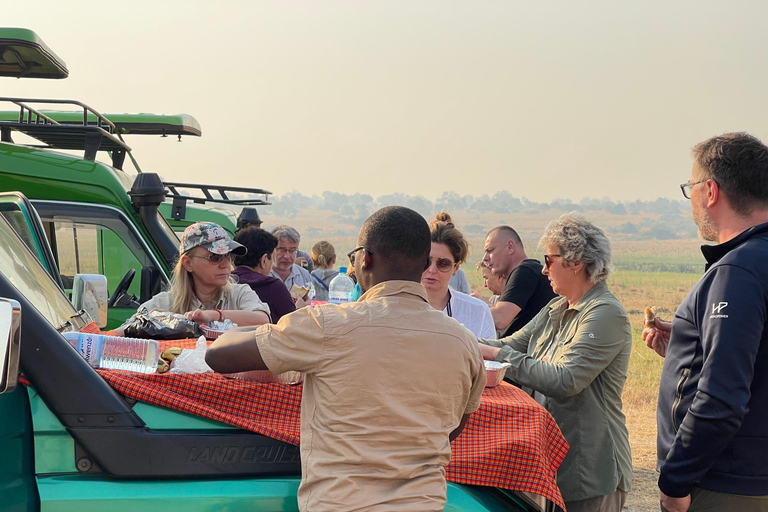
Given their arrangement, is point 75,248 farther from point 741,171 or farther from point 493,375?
point 741,171

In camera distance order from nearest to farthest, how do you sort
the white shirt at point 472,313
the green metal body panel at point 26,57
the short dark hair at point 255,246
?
the white shirt at point 472,313 < the short dark hair at point 255,246 < the green metal body panel at point 26,57

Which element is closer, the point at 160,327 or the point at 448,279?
Result: the point at 160,327

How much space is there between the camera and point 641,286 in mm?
37156

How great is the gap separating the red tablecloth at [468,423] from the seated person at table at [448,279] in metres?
1.57

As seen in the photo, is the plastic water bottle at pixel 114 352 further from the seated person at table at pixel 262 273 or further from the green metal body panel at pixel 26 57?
the green metal body panel at pixel 26 57

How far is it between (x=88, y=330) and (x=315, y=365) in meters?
1.15

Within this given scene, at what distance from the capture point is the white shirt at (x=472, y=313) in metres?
4.21

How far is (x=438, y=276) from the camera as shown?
13.4 feet

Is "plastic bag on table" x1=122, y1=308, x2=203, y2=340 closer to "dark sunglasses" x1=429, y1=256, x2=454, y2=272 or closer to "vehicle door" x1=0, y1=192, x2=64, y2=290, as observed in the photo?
"vehicle door" x1=0, y1=192, x2=64, y2=290

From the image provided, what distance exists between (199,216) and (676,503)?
8.03 m

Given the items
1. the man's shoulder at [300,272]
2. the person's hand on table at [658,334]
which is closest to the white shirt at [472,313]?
the person's hand on table at [658,334]

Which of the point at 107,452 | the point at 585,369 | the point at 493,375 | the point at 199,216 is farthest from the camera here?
the point at 199,216

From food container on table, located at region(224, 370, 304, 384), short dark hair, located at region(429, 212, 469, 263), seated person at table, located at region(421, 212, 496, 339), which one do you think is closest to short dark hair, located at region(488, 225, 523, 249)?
seated person at table, located at region(421, 212, 496, 339)

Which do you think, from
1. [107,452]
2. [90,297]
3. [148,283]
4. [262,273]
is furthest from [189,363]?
[148,283]
